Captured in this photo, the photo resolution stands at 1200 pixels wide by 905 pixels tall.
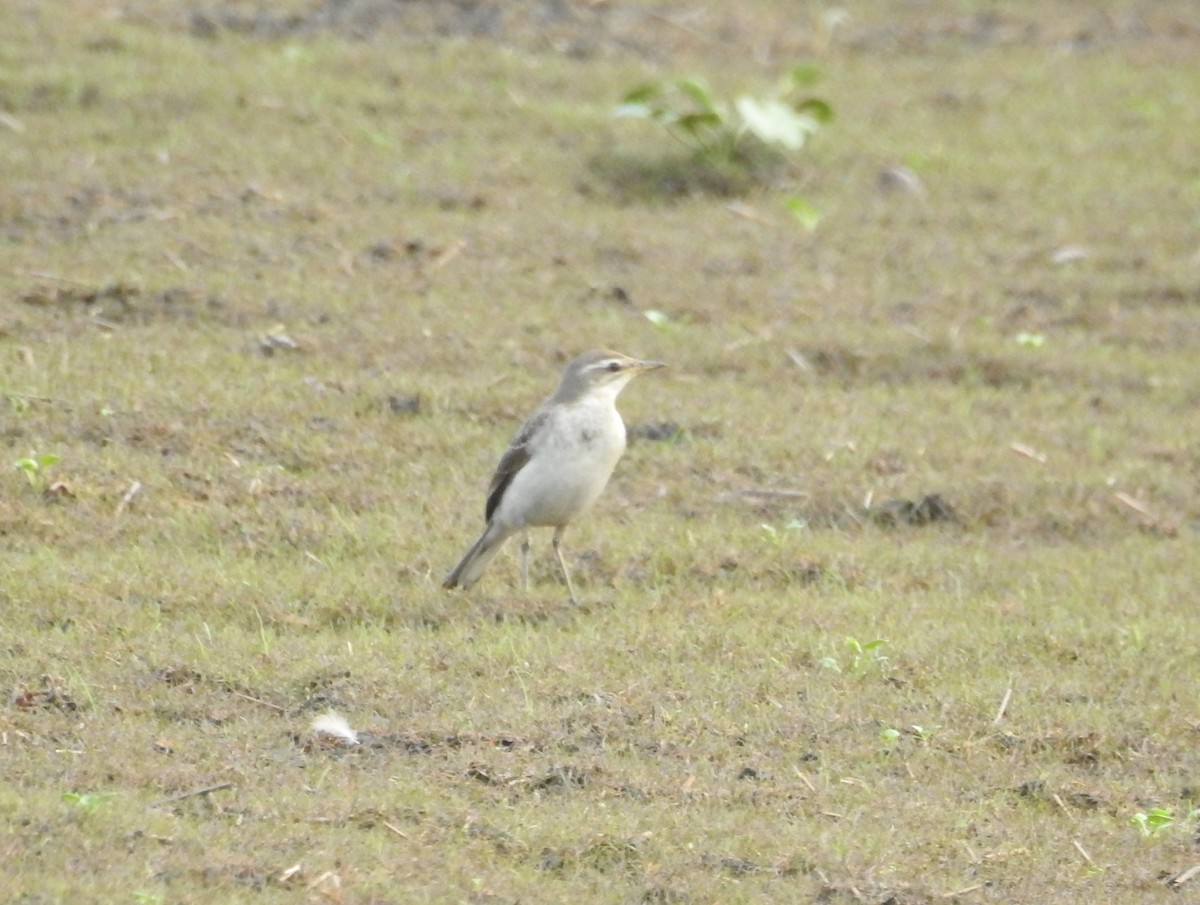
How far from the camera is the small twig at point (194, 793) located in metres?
7.23

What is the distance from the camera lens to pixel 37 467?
10625 mm

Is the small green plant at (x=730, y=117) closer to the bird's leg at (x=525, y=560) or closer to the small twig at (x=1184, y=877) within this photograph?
the bird's leg at (x=525, y=560)

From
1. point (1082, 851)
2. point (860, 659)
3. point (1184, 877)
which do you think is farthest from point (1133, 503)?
point (1184, 877)

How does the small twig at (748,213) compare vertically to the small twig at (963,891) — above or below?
below

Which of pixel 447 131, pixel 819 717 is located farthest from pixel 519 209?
pixel 819 717

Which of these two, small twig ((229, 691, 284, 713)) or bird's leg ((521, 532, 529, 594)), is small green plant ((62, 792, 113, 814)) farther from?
bird's leg ((521, 532, 529, 594))

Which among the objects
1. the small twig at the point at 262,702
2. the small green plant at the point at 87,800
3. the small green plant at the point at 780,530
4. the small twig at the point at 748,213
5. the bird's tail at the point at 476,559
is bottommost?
the small twig at the point at 748,213

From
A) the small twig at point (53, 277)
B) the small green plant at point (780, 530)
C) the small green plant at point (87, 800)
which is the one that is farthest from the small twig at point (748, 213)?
the small green plant at point (87, 800)

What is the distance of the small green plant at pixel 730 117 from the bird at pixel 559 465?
20.1 ft

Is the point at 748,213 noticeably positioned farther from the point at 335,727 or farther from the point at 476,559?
the point at 335,727

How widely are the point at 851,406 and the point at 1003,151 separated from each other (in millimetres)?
5857

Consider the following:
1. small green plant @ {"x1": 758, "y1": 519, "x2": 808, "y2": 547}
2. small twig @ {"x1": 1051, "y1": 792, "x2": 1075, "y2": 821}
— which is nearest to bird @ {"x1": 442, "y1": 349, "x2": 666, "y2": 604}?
small green plant @ {"x1": 758, "y1": 519, "x2": 808, "y2": 547}

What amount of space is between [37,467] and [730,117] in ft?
26.4

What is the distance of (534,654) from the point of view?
9133 mm
